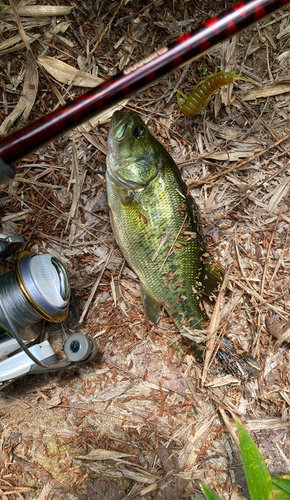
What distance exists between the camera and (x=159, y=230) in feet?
8.19

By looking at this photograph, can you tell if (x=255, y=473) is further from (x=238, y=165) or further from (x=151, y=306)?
(x=238, y=165)

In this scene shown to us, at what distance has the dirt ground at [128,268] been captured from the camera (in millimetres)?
2564

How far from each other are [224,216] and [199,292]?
0.70 meters

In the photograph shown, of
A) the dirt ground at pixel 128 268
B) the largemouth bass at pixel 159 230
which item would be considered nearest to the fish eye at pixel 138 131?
the largemouth bass at pixel 159 230

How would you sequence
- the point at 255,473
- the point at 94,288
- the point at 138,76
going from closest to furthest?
the point at 138,76
the point at 255,473
the point at 94,288

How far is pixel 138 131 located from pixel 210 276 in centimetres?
123

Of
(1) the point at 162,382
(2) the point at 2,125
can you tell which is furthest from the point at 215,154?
(1) the point at 162,382

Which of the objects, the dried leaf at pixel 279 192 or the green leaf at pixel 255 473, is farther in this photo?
the dried leaf at pixel 279 192

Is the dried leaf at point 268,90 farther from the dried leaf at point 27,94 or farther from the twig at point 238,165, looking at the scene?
the dried leaf at point 27,94

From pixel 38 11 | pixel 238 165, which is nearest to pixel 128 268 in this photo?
pixel 238 165

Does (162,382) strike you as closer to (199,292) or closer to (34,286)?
(199,292)

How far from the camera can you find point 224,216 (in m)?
2.86

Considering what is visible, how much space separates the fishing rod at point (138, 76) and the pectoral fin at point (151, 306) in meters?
1.56

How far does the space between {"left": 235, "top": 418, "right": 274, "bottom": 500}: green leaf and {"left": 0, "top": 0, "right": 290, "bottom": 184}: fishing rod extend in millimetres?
1940
